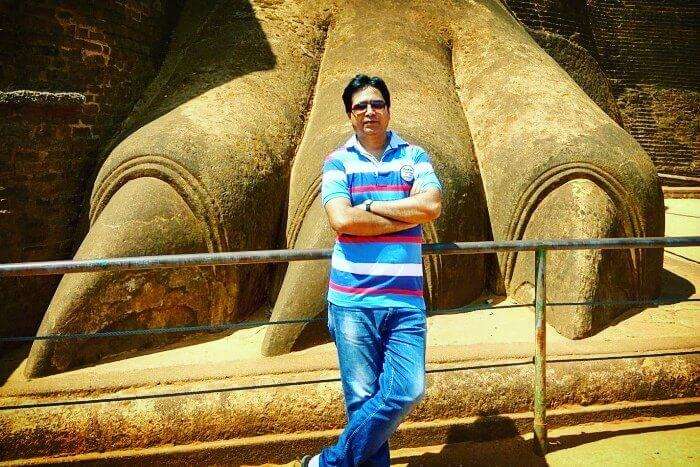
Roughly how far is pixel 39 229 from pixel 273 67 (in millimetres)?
2425

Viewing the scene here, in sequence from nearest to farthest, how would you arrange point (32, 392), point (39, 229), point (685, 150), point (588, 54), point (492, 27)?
point (32, 392) → point (39, 229) → point (492, 27) → point (588, 54) → point (685, 150)

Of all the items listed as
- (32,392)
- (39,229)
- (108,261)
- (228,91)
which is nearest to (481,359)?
(108,261)

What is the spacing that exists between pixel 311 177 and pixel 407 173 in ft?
7.11

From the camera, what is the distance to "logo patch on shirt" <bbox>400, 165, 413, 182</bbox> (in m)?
1.98

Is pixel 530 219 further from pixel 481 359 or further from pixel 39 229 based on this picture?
pixel 39 229

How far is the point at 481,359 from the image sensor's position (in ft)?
9.87

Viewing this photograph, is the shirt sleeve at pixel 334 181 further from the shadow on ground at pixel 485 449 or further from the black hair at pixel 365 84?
the shadow on ground at pixel 485 449

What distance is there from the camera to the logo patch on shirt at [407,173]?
6.51ft

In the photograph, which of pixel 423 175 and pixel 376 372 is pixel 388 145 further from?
pixel 376 372

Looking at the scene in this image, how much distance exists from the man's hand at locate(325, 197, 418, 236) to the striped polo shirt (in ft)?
0.14

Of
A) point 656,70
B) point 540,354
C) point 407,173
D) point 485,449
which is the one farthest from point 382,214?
point 656,70

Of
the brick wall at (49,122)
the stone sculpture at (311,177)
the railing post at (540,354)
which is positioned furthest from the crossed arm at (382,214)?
the brick wall at (49,122)

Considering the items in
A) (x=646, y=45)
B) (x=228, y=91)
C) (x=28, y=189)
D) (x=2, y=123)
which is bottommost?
(x=28, y=189)

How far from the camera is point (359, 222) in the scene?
6.09ft
